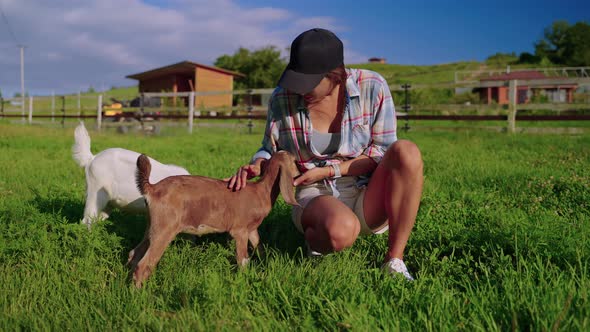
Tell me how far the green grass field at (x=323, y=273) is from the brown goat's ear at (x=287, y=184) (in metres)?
0.42

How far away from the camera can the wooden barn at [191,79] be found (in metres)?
34.2

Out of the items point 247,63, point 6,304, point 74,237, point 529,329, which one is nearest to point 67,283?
point 6,304

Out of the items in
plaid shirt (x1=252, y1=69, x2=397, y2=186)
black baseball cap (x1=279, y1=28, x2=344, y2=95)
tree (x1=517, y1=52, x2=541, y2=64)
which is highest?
tree (x1=517, y1=52, x2=541, y2=64)

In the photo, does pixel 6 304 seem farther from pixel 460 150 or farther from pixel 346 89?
pixel 460 150

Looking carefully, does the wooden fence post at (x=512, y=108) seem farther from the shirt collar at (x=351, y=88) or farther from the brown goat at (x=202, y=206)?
the brown goat at (x=202, y=206)

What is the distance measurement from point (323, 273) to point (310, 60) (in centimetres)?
131

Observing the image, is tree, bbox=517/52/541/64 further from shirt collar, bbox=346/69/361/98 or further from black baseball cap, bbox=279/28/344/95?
black baseball cap, bbox=279/28/344/95

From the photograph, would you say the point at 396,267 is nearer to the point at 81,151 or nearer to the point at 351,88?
the point at 351,88

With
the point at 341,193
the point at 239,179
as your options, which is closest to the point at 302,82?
the point at 239,179

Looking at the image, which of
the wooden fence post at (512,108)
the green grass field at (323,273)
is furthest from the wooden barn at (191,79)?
the green grass field at (323,273)

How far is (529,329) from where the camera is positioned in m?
2.17

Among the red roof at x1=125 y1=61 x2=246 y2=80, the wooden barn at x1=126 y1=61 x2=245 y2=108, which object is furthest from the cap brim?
the red roof at x1=125 y1=61 x2=246 y2=80

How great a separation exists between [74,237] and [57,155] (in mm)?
6368

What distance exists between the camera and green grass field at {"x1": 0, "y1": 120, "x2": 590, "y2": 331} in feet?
7.52
